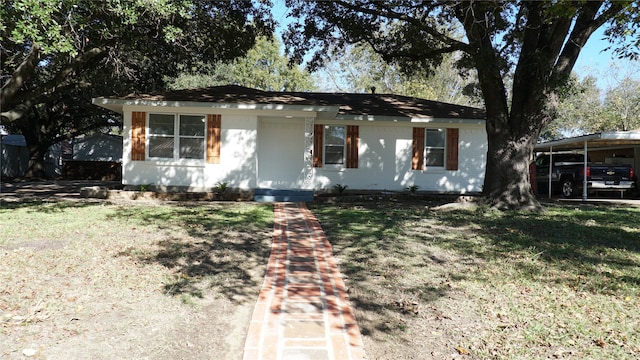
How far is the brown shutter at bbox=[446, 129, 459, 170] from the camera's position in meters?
14.6

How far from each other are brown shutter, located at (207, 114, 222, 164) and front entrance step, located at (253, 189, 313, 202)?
1590 millimetres

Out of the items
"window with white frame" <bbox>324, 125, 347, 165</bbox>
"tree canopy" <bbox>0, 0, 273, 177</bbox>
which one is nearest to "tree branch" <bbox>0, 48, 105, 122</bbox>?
"tree canopy" <bbox>0, 0, 273, 177</bbox>

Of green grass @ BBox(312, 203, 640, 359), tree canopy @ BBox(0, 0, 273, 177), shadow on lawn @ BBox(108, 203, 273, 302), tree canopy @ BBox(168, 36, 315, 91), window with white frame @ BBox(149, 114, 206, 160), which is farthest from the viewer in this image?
tree canopy @ BBox(168, 36, 315, 91)

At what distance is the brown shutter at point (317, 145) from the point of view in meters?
14.3

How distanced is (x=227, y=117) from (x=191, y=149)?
1.45m

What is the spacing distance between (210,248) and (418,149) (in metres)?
10.3

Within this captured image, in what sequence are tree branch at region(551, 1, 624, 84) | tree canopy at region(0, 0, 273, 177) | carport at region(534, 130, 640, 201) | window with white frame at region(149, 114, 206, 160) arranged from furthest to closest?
carport at region(534, 130, 640, 201) < window with white frame at region(149, 114, 206, 160) < tree branch at region(551, 1, 624, 84) < tree canopy at region(0, 0, 273, 177)

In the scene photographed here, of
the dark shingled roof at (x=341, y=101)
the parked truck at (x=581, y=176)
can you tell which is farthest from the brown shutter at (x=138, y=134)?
the parked truck at (x=581, y=176)

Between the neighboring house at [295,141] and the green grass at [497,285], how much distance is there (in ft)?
18.6

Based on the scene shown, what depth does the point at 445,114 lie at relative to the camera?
14.7 m

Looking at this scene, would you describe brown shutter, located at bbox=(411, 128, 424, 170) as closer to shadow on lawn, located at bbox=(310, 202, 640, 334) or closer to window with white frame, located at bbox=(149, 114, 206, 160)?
shadow on lawn, located at bbox=(310, 202, 640, 334)

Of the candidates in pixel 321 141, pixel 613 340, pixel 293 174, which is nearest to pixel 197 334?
pixel 613 340

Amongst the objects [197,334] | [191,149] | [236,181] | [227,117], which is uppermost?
[227,117]

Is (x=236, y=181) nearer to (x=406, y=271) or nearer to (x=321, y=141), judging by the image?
(x=321, y=141)
